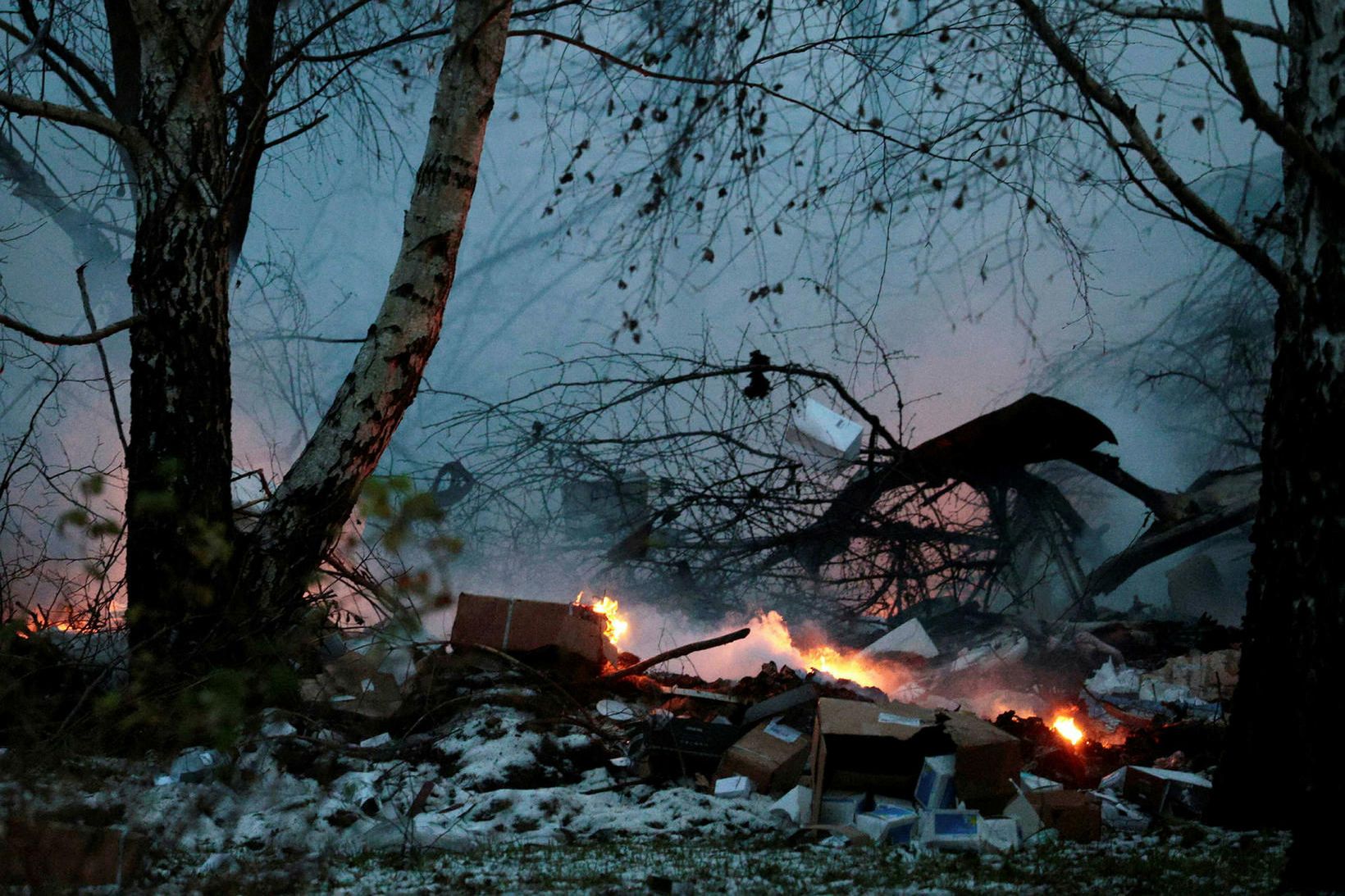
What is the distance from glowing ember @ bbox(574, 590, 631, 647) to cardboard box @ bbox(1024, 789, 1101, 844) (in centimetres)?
212

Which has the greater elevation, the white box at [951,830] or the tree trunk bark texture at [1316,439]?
the tree trunk bark texture at [1316,439]

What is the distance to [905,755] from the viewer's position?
3.02m

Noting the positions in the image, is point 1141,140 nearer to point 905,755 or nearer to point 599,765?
point 905,755

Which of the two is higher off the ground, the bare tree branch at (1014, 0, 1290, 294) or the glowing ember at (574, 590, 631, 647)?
the bare tree branch at (1014, 0, 1290, 294)

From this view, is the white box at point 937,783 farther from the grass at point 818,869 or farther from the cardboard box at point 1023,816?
the grass at point 818,869

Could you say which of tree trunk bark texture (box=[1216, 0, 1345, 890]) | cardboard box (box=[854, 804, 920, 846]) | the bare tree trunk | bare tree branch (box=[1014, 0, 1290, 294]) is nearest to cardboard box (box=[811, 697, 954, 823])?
cardboard box (box=[854, 804, 920, 846])

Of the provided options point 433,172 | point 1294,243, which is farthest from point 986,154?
point 433,172

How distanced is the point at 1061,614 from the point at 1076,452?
102 cm

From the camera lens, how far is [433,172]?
335 centimetres

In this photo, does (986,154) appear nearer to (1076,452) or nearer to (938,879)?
(1076,452)

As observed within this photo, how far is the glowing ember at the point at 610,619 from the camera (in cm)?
458

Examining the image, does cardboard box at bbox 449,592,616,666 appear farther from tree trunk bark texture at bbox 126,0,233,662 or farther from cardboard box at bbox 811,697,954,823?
cardboard box at bbox 811,697,954,823

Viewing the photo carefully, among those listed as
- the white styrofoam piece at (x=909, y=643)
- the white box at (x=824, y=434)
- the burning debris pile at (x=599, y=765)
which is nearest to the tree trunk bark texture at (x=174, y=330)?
the burning debris pile at (x=599, y=765)

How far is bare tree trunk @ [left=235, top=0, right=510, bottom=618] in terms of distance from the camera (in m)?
3.32
